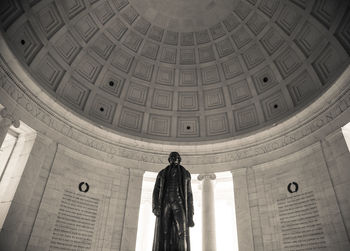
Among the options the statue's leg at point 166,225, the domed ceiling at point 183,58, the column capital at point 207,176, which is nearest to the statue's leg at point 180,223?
the statue's leg at point 166,225

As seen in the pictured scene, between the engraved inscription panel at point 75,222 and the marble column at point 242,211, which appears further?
the marble column at point 242,211

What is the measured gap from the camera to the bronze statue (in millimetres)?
7277

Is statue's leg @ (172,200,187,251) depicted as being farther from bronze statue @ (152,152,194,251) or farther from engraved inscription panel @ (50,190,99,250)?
engraved inscription panel @ (50,190,99,250)

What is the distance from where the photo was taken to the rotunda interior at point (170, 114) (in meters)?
12.4

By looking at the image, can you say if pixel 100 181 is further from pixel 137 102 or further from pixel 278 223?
pixel 278 223

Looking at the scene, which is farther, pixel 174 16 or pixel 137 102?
pixel 137 102

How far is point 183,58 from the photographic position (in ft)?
63.1

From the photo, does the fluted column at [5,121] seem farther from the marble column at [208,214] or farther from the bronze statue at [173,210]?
the marble column at [208,214]

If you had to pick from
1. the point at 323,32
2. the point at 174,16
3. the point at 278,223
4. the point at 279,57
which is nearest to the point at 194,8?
the point at 174,16

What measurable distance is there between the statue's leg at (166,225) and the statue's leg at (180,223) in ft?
0.63

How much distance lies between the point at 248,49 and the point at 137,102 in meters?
8.96

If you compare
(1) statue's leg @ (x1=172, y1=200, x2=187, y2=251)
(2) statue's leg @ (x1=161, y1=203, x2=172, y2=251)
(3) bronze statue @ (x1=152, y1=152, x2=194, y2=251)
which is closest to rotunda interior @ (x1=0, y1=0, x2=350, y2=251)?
(3) bronze statue @ (x1=152, y1=152, x2=194, y2=251)

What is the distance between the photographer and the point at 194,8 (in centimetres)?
1703

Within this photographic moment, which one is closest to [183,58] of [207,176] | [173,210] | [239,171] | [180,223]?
[207,176]
